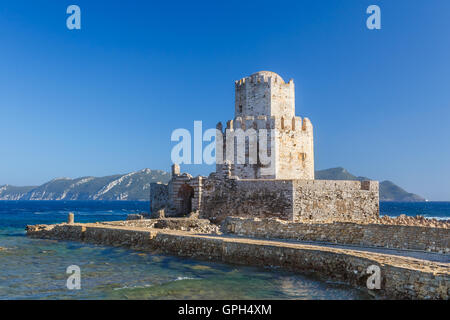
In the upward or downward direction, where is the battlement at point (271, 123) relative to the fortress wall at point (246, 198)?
upward

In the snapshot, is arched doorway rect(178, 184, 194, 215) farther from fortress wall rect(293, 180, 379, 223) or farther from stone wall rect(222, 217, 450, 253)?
fortress wall rect(293, 180, 379, 223)

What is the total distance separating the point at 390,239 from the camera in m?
11.5

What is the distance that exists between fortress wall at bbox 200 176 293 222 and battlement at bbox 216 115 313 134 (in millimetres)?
2955

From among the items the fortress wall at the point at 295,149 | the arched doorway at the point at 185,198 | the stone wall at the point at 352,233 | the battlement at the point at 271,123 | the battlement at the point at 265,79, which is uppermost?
the battlement at the point at 265,79

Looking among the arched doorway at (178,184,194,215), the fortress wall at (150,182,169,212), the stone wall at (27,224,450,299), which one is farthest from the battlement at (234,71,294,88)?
the stone wall at (27,224,450,299)

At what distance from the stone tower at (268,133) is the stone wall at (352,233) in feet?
14.8

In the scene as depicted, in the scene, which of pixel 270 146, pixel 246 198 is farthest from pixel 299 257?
pixel 270 146

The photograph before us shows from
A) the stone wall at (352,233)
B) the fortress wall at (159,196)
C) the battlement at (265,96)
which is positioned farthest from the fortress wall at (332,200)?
the fortress wall at (159,196)

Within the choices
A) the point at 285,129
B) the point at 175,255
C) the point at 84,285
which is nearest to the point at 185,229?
the point at 175,255

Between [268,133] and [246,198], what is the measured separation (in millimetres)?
3494

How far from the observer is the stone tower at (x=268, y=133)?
64.9ft

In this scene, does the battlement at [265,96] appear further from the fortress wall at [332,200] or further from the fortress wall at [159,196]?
the fortress wall at [159,196]

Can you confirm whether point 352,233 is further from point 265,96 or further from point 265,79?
point 265,79
